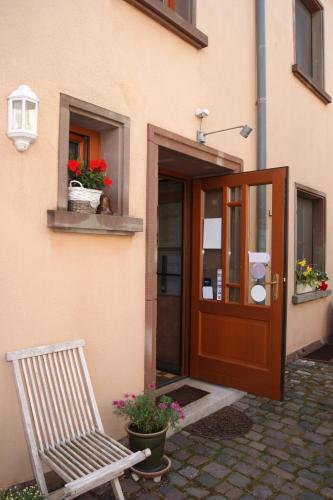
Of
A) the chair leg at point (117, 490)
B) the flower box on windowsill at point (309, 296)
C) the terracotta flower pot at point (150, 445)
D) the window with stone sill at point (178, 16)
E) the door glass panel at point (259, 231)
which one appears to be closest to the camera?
the chair leg at point (117, 490)

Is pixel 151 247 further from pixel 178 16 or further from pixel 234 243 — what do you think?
pixel 178 16

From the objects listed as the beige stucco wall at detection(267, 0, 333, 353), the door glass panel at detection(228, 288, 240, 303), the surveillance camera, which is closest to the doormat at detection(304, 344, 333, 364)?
the beige stucco wall at detection(267, 0, 333, 353)

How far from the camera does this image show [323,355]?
625cm

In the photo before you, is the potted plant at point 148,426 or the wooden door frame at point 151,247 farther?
the wooden door frame at point 151,247

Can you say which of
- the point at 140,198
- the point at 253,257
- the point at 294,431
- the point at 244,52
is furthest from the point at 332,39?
the point at 294,431

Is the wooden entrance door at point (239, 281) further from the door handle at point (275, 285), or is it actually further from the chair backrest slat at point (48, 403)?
the chair backrest slat at point (48, 403)

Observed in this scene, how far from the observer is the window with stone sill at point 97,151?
2898 mm

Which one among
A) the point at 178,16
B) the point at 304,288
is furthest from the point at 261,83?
the point at 304,288

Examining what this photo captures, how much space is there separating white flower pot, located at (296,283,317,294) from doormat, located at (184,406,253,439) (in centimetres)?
260

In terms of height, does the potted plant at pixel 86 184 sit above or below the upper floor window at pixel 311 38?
below

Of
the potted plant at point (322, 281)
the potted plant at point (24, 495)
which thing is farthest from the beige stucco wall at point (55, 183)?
the potted plant at point (322, 281)

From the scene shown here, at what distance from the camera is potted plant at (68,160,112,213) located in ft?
9.76

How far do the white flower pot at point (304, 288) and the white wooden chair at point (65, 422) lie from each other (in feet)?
13.4

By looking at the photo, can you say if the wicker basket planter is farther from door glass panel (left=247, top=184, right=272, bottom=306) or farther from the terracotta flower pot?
door glass panel (left=247, top=184, right=272, bottom=306)
